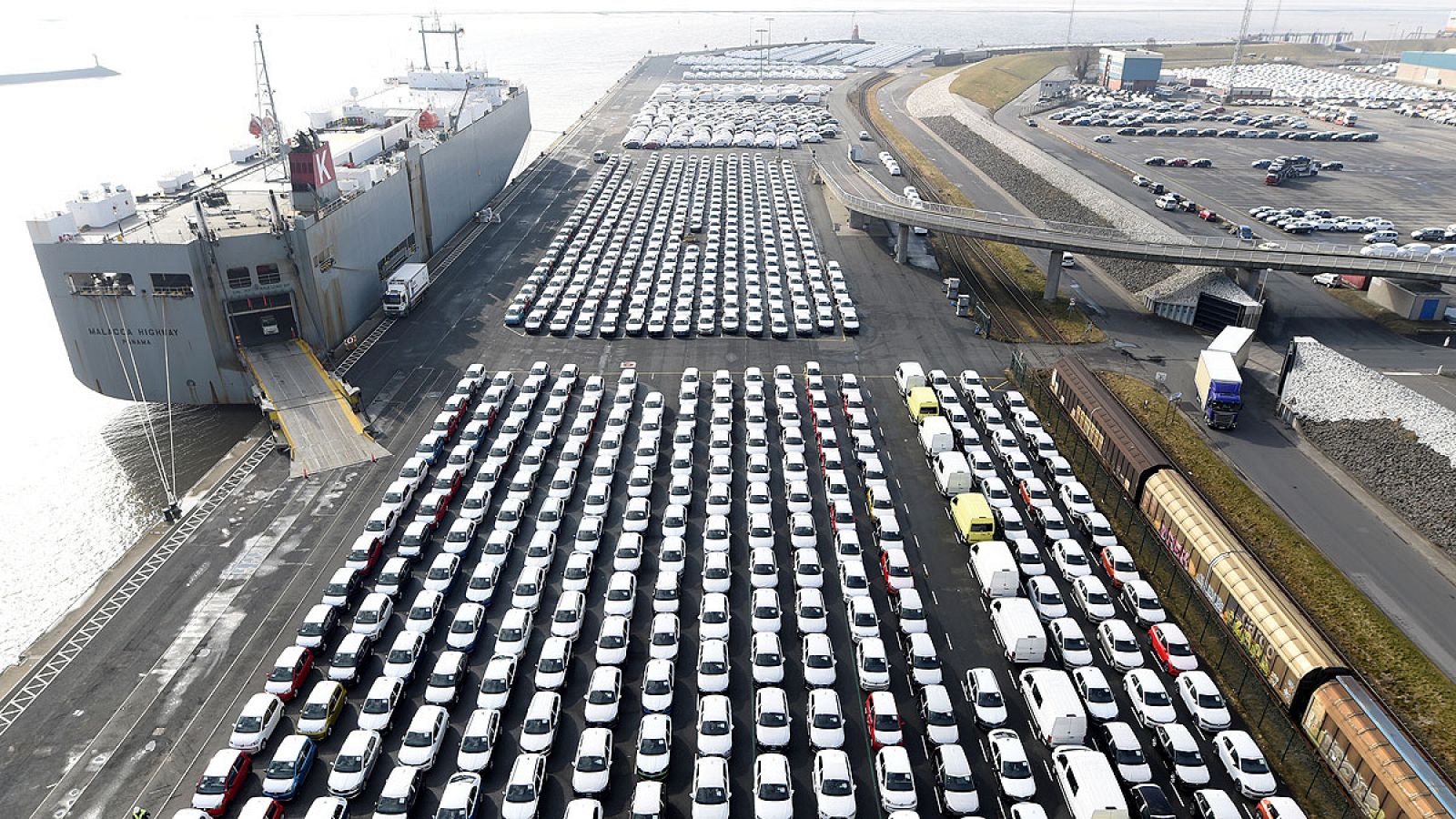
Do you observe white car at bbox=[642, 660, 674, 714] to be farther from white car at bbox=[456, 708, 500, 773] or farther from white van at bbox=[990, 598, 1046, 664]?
white van at bbox=[990, 598, 1046, 664]

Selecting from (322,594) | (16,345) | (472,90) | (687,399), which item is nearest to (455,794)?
(322,594)

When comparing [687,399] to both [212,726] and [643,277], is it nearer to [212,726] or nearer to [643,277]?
[643,277]

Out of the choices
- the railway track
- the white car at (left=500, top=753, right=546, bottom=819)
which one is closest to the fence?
the railway track

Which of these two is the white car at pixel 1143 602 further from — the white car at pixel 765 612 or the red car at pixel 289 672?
the red car at pixel 289 672

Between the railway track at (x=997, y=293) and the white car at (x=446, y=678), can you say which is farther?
the railway track at (x=997, y=293)

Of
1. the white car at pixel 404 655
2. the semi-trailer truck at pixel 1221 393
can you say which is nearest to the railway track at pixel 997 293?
the semi-trailer truck at pixel 1221 393

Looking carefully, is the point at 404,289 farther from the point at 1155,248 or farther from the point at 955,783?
the point at 1155,248
